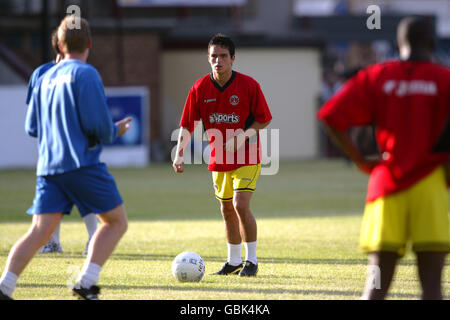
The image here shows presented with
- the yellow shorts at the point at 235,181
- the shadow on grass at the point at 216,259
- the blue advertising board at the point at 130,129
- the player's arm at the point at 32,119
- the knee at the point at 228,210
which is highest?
the player's arm at the point at 32,119

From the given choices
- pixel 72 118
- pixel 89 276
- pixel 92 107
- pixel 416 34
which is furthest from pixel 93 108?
pixel 416 34

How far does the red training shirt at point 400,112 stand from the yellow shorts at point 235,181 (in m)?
3.20

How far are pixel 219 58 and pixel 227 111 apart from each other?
0.52 m

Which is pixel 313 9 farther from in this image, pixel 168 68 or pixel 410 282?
pixel 410 282

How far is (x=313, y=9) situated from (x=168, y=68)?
25.6 metres

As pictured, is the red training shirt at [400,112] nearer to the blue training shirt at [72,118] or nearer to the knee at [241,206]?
the blue training shirt at [72,118]

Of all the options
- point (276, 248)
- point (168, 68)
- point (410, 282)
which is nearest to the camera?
point (410, 282)

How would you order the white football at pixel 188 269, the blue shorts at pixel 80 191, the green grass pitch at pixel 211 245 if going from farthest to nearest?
1. the white football at pixel 188 269
2. the green grass pitch at pixel 211 245
3. the blue shorts at pixel 80 191

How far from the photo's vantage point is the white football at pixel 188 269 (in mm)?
7938

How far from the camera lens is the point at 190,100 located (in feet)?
28.1

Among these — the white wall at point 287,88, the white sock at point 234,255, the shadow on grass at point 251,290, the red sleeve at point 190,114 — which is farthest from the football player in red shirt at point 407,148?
the white wall at point 287,88

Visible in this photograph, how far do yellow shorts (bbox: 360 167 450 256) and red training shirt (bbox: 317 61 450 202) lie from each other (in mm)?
61

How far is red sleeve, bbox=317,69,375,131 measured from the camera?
5.34 meters
